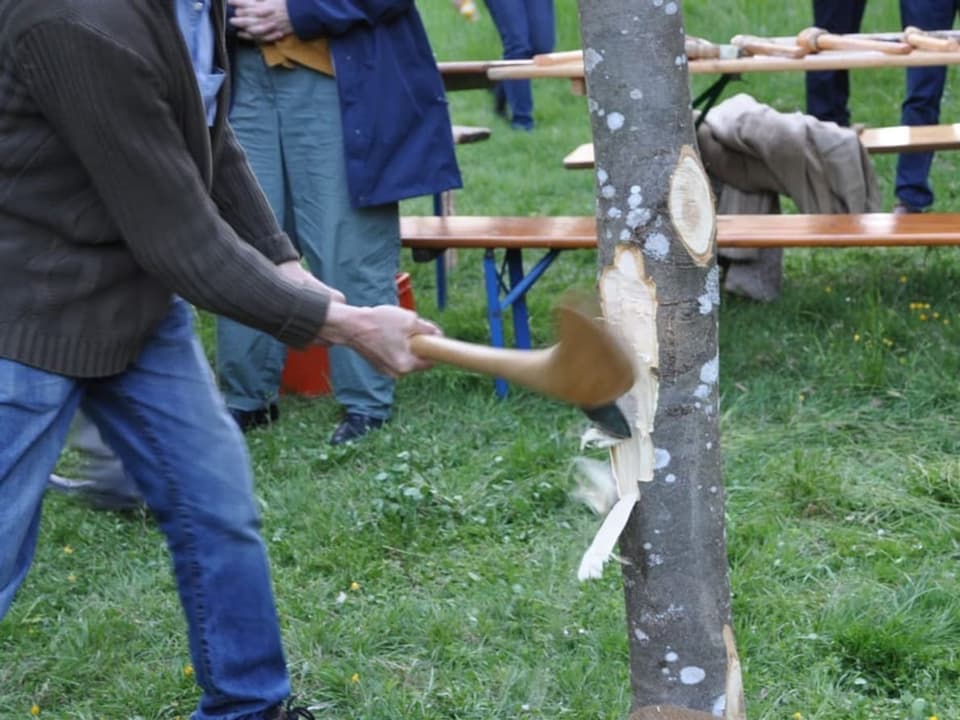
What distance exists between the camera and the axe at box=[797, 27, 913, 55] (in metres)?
5.32

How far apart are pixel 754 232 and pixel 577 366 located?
314 cm

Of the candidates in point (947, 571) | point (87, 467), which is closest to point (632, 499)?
point (947, 571)

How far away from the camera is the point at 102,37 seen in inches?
90.0

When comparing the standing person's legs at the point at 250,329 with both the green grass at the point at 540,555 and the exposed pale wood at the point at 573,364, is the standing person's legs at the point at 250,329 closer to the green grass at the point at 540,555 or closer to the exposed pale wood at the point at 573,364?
the green grass at the point at 540,555

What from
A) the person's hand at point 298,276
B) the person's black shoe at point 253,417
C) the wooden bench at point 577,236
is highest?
the person's hand at point 298,276

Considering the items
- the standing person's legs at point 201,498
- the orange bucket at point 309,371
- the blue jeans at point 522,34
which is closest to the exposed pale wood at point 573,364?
the standing person's legs at point 201,498

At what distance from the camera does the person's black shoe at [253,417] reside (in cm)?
521

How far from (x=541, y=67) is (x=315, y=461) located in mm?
1898

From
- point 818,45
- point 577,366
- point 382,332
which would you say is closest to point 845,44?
point 818,45

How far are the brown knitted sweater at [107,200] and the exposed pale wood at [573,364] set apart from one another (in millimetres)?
449

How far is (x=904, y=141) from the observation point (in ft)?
19.8

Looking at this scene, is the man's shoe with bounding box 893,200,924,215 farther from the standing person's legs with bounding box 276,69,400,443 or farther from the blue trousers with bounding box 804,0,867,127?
the standing person's legs with bounding box 276,69,400,443

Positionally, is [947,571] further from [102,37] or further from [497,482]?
[102,37]

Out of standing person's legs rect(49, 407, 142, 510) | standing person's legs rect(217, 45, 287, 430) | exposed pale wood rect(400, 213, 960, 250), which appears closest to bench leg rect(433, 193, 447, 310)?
exposed pale wood rect(400, 213, 960, 250)
